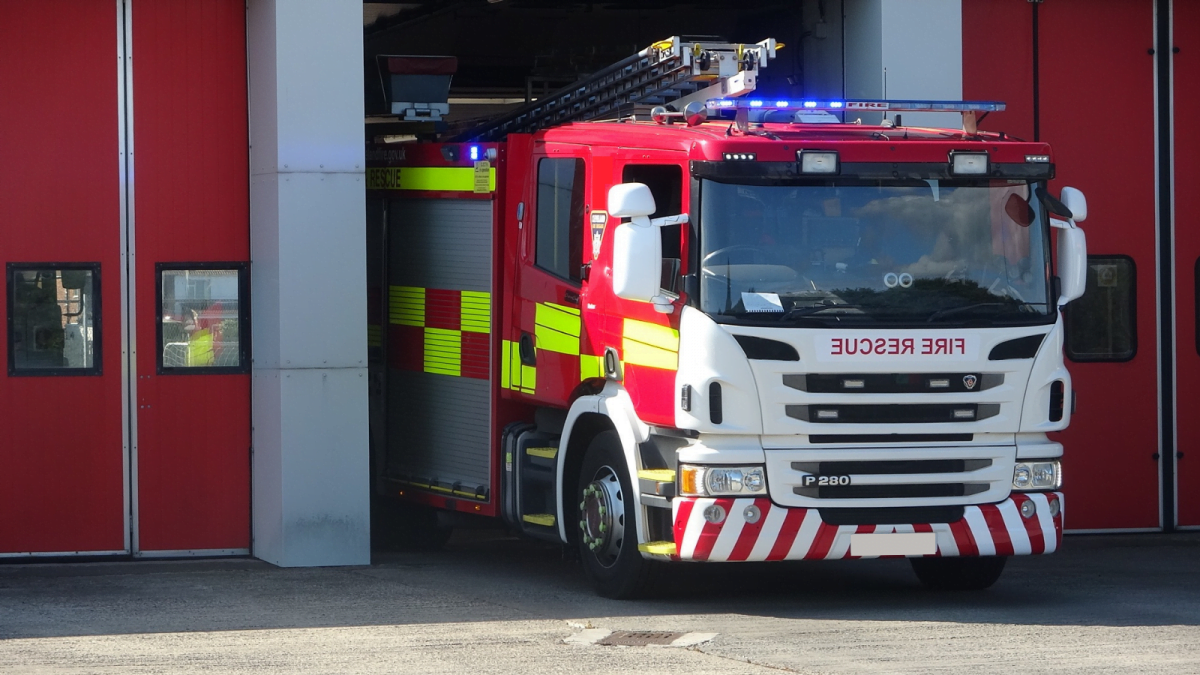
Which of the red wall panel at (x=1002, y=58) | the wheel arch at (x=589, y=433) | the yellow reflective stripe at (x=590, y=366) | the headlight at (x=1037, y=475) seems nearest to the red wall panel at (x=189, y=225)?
the wheel arch at (x=589, y=433)

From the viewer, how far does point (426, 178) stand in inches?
469

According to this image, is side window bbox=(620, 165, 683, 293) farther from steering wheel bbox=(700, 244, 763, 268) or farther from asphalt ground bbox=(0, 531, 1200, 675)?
asphalt ground bbox=(0, 531, 1200, 675)

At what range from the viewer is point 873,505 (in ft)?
30.1

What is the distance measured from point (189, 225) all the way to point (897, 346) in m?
5.21

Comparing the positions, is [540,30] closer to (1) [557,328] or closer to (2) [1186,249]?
(2) [1186,249]

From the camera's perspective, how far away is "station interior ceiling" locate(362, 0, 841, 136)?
15969 mm

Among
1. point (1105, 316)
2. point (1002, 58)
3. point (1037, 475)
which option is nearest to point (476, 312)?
point (1037, 475)

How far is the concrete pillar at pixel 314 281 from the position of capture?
11.3 m

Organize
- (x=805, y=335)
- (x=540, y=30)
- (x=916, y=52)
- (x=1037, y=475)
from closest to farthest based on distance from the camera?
(x=805, y=335), (x=1037, y=475), (x=916, y=52), (x=540, y=30)

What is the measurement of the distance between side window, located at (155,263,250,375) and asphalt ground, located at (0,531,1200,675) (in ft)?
4.51

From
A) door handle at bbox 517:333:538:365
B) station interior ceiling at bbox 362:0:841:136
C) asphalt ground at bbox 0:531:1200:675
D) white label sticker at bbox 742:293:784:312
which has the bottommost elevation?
asphalt ground at bbox 0:531:1200:675

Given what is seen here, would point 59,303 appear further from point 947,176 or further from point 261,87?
point 947,176

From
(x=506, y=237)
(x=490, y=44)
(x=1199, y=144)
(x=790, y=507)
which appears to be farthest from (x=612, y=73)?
(x=490, y=44)

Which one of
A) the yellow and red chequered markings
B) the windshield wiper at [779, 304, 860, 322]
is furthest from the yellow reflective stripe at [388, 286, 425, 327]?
the windshield wiper at [779, 304, 860, 322]
